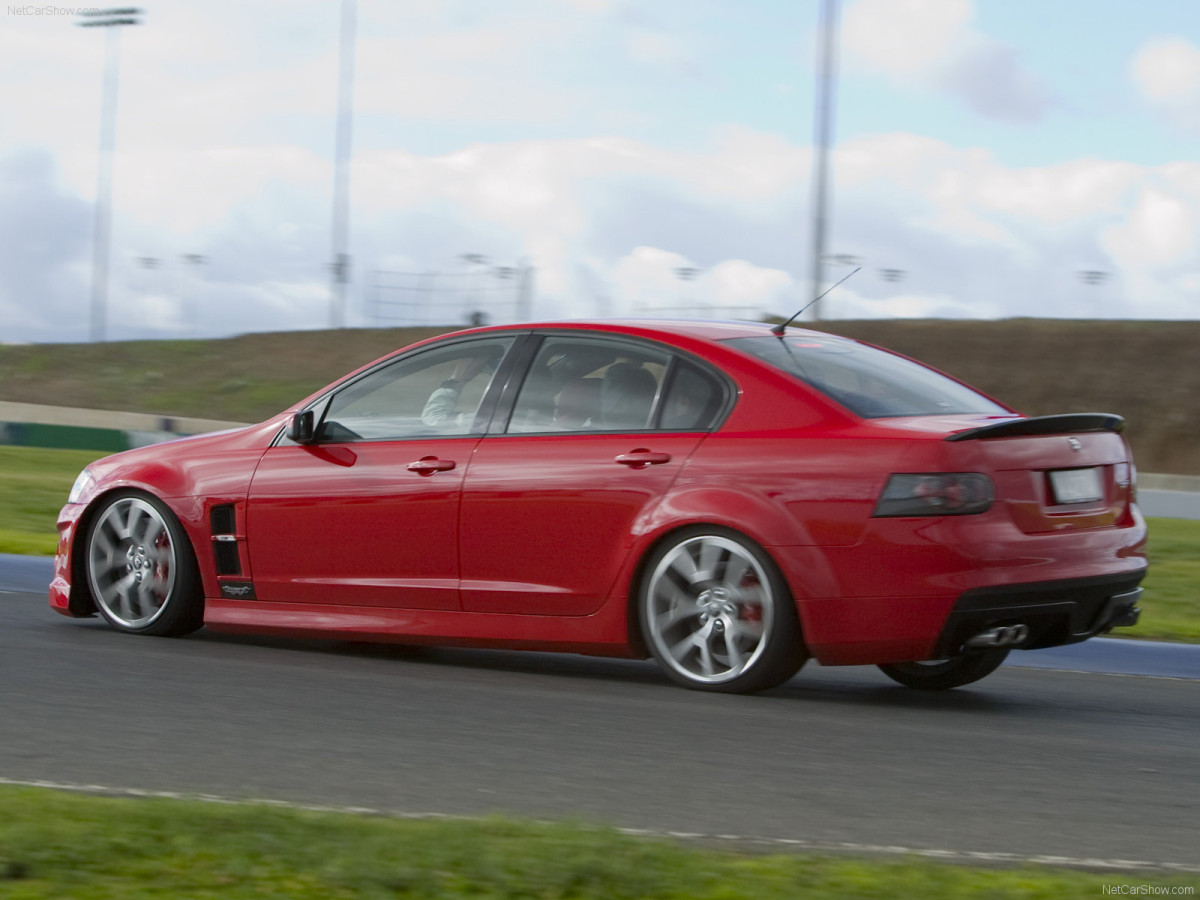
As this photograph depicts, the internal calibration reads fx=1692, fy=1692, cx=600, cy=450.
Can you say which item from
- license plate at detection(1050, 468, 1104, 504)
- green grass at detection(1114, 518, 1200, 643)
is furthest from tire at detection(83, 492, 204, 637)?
A: green grass at detection(1114, 518, 1200, 643)

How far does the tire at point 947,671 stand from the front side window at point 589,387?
1565 mm

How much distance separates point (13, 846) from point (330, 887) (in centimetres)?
76

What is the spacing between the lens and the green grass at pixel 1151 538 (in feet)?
31.5

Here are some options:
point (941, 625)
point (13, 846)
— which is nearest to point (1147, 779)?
point (941, 625)

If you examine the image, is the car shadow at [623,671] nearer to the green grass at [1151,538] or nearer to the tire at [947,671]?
the tire at [947,671]

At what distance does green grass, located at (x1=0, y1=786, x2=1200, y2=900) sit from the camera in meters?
3.45

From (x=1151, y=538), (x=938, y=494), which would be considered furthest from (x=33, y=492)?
(x=938, y=494)

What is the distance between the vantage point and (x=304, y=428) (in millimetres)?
7258

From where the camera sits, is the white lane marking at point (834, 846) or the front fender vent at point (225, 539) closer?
the white lane marking at point (834, 846)

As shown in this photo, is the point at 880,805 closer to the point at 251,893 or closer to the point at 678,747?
the point at 678,747

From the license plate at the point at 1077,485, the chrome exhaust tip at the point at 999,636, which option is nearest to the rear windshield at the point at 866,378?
the license plate at the point at 1077,485

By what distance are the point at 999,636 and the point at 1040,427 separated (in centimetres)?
77

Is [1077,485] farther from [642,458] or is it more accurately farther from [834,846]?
[834,846]

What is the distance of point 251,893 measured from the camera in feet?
11.1
